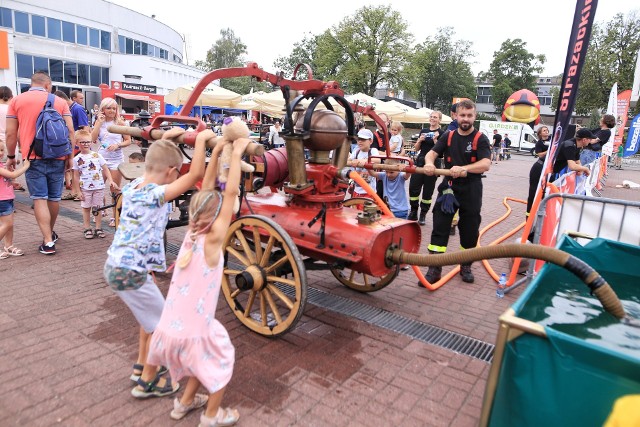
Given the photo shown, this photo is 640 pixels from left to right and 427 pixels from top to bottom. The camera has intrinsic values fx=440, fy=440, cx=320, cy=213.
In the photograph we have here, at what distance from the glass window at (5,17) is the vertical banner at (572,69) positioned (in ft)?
136

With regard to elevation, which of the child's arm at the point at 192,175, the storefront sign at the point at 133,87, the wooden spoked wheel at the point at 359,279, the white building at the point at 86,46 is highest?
the white building at the point at 86,46

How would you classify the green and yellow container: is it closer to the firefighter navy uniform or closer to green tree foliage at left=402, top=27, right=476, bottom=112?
the firefighter navy uniform

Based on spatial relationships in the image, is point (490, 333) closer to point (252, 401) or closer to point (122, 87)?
point (252, 401)

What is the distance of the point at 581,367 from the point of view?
144 centimetres

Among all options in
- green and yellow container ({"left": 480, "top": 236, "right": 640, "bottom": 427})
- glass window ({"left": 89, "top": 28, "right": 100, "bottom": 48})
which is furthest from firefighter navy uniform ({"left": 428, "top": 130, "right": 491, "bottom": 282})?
glass window ({"left": 89, "top": 28, "right": 100, "bottom": 48})

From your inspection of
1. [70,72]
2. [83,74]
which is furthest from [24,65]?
[83,74]

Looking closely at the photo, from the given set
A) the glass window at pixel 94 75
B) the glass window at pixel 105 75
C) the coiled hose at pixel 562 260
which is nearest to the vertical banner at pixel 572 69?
the coiled hose at pixel 562 260

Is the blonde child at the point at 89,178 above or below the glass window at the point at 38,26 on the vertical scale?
below

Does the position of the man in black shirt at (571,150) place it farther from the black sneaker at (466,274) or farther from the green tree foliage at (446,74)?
the green tree foliage at (446,74)

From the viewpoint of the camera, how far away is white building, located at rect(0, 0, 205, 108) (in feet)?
112

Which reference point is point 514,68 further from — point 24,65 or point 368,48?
point 24,65

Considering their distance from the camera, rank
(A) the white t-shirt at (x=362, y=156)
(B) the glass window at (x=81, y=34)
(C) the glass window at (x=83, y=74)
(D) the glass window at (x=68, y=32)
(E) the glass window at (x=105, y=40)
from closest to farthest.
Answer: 1. (A) the white t-shirt at (x=362, y=156)
2. (D) the glass window at (x=68, y=32)
3. (C) the glass window at (x=83, y=74)
4. (B) the glass window at (x=81, y=34)
5. (E) the glass window at (x=105, y=40)

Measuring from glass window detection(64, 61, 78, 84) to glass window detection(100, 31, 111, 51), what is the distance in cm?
485

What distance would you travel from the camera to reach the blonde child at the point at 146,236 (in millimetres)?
2494
